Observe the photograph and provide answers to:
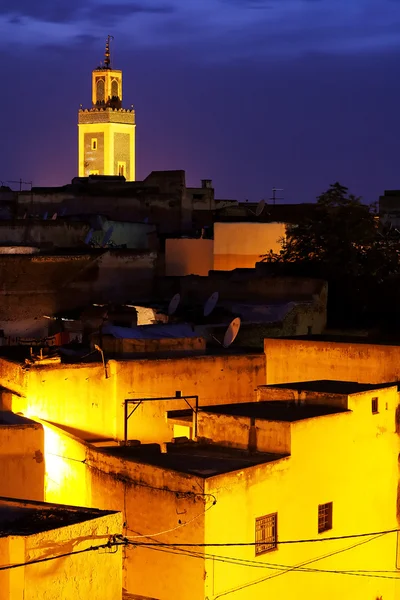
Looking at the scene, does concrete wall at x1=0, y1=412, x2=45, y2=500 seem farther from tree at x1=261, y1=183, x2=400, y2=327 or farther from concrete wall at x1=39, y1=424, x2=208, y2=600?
tree at x1=261, y1=183, x2=400, y2=327

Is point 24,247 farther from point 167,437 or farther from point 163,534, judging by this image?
point 163,534

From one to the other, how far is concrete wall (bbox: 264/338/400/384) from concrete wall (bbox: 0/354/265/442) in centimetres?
154

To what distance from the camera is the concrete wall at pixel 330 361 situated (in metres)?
16.5

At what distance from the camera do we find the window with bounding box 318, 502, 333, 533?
1363cm

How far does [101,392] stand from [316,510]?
3762 mm

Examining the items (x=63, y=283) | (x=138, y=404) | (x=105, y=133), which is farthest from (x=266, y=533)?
(x=105, y=133)

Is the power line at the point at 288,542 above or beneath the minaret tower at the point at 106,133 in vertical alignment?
beneath

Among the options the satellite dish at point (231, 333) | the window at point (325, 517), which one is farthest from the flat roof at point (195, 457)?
the satellite dish at point (231, 333)

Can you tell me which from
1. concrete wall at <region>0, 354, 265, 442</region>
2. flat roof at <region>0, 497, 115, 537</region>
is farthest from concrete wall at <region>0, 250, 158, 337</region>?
flat roof at <region>0, 497, 115, 537</region>

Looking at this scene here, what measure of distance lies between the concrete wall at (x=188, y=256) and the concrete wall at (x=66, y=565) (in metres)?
19.1

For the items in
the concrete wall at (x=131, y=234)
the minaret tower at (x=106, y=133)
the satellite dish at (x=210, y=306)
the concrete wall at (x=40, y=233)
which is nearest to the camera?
the satellite dish at (x=210, y=306)

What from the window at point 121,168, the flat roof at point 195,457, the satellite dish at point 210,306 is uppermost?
the window at point 121,168

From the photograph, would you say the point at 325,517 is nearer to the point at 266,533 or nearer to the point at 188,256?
the point at 266,533

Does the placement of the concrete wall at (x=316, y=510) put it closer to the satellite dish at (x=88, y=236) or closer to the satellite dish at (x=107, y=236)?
the satellite dish at (x=88, y=236)
